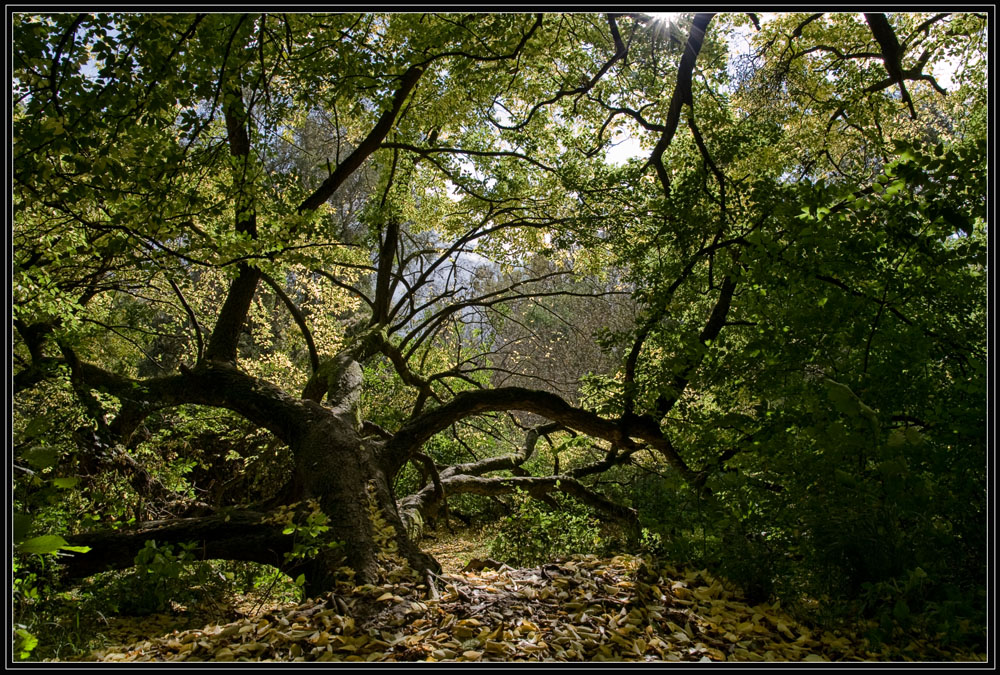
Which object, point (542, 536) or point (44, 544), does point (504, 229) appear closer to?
point (542, 536)

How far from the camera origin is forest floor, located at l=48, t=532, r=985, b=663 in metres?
2.18

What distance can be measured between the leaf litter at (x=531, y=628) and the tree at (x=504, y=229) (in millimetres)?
469

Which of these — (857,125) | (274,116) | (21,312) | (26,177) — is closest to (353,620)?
(26,177)

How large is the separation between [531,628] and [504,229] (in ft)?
21.2

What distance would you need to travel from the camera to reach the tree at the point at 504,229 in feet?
8.48

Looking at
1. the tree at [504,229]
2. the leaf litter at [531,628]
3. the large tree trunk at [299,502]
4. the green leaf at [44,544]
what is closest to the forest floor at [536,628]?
the leaf litter at [531,628]

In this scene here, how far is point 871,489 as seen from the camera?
2.13 meters

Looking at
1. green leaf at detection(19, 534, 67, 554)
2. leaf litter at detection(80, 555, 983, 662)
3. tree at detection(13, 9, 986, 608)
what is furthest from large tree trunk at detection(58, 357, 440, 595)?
green leaf at detection(19, 534, 67, 554)

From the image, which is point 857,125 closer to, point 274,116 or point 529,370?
point 274,116

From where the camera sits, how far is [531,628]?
2.41 m

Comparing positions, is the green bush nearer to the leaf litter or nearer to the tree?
the tree

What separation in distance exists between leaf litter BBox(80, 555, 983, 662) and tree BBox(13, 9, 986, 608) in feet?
1.54

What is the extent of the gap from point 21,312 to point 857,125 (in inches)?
289

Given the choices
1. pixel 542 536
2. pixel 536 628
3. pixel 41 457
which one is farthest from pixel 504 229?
pixel 41 457
